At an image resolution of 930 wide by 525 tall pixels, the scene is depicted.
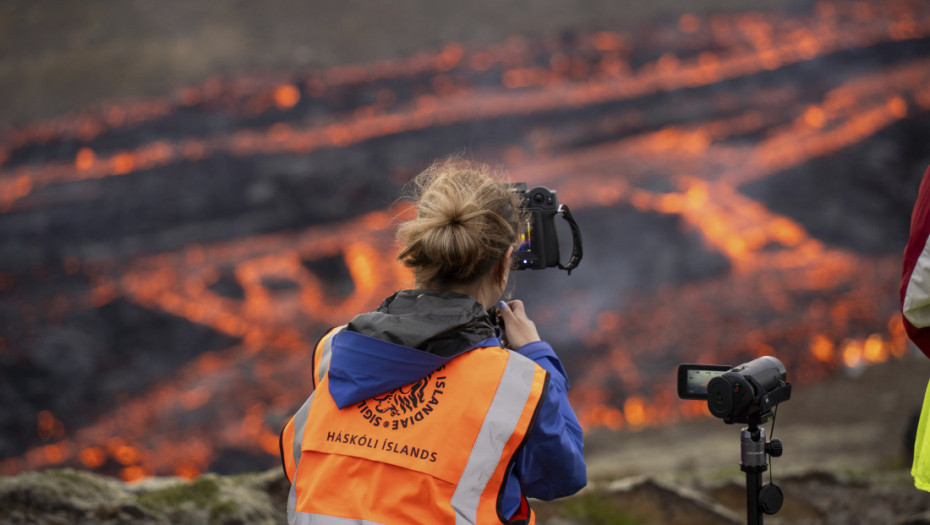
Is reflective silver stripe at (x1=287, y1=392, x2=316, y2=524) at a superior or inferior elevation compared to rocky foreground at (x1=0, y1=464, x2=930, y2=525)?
superior

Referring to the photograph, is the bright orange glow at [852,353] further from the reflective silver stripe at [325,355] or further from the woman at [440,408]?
the reflective silver stripe at [325,355]

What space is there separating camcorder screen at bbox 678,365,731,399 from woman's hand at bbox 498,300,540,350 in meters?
0.39

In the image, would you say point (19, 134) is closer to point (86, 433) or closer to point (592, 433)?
point (86, 433)

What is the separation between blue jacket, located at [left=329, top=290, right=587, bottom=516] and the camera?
152 cm

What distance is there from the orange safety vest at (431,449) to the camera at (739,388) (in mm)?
463

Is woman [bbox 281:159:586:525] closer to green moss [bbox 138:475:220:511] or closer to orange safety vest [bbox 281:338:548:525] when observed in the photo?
orange safety vest [bbox 281:338:548:525]

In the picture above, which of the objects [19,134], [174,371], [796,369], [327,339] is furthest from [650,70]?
[327,339]

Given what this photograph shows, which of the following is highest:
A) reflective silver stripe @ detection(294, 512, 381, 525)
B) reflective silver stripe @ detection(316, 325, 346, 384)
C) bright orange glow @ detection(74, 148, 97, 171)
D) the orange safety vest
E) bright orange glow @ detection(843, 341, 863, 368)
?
bright orange glow @ detection(74, 148, 97, 171)

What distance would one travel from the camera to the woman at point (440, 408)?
4.89ft

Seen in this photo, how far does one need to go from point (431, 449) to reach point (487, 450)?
106 mm

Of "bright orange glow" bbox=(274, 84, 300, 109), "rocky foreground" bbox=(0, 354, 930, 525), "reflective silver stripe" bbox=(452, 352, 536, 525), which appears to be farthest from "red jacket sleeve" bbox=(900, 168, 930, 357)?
"bright orange glow" bbox=(274, 84, 300, 109)

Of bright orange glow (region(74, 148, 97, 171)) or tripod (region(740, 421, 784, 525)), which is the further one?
bright orange glow (region(74, 148, 97, 171))

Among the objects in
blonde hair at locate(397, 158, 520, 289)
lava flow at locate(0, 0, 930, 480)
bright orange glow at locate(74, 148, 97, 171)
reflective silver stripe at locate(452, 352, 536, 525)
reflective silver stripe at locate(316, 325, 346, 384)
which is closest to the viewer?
reflective silver stripe at locate(452, 352, 536, 525)

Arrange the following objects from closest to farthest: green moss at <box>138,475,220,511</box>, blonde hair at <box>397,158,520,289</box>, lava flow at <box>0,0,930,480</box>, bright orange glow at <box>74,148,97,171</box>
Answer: blonde hair at <box>397,158,520,289</box> < green moss at <box>138,475,220,511</box> < lava flow at <box>0,0,930,480</box> < bright orange glow at <box>74,148,97,171</box>
